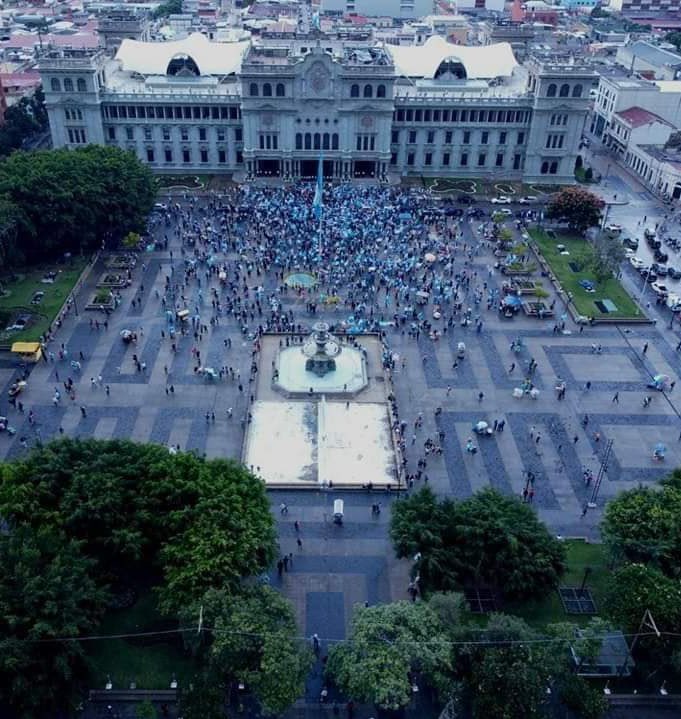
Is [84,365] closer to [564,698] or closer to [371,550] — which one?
[371,550]

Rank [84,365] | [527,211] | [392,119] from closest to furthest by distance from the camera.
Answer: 1. [84,365]
2. [527,211]
3. [392,119]

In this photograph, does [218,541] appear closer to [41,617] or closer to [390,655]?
[41,617]

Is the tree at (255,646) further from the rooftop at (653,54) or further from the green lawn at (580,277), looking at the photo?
the rooftop at (653,54)

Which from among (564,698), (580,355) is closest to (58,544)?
(564,698)

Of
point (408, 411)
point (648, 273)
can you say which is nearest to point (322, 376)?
point (408, 411)

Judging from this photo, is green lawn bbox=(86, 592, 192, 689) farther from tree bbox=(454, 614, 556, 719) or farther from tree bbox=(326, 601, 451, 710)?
tree bbox=(454, 614, 556, 719)
